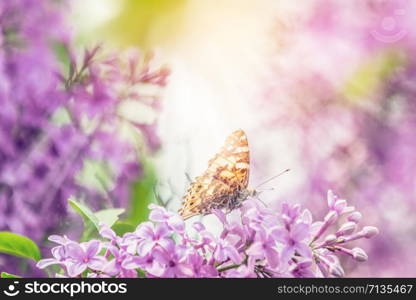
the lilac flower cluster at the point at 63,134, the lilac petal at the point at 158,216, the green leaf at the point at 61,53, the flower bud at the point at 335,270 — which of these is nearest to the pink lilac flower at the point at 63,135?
the lilac flower cluster at the point at 63,134

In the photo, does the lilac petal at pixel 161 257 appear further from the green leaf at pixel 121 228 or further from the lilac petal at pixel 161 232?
the green leaf at pixel 121 228

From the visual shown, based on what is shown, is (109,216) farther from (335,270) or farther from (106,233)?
(335,270)

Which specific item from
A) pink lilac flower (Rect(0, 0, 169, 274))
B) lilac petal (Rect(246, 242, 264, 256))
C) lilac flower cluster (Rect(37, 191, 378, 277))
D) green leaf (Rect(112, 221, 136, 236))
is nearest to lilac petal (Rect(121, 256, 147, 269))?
lilac flower cluster (Rect(37, 191, 378, 277))

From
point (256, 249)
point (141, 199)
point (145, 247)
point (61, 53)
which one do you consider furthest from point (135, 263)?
point (61, 53)

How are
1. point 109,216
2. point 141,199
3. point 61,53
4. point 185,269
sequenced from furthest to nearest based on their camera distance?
point 61,53
point 141,199
point 109,216
point 185,269

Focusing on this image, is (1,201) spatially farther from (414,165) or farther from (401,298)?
(414,165)

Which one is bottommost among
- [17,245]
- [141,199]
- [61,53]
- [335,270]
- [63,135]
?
[335,270]
